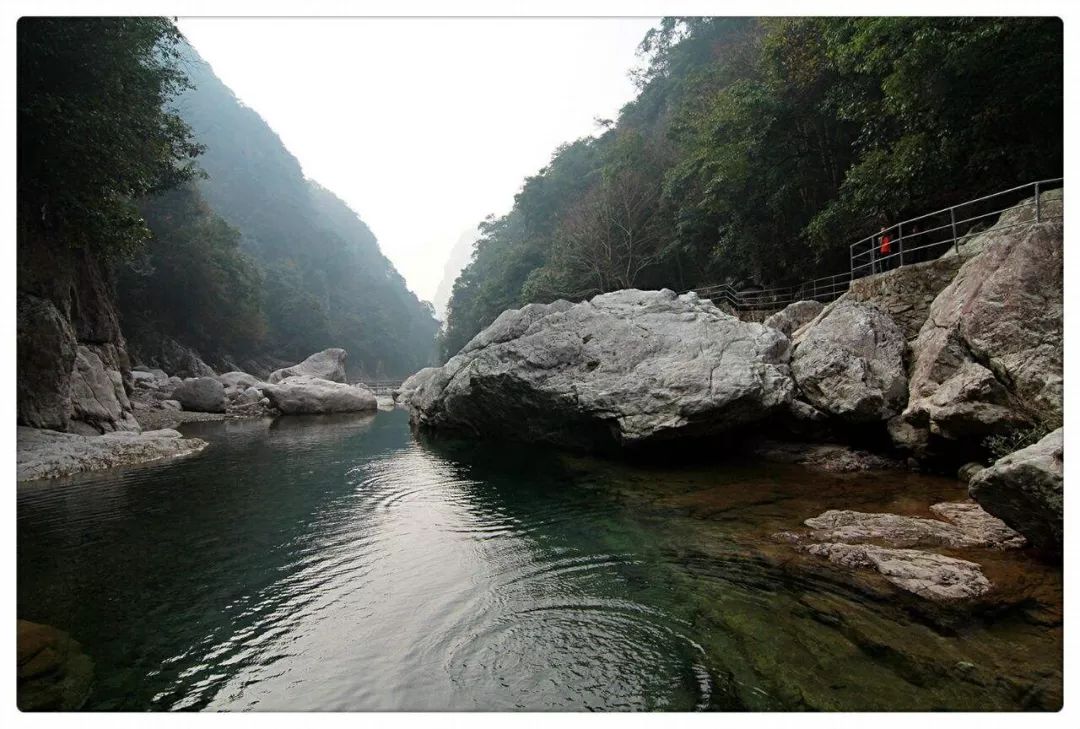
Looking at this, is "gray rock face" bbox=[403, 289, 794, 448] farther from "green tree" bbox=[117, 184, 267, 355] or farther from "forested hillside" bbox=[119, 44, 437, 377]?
"green tree" bbox=[117, 184, 267, 355]

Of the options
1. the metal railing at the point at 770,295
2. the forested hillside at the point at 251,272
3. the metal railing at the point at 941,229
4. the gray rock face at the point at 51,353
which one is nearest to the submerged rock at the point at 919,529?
the metal railing at the point at 941,229

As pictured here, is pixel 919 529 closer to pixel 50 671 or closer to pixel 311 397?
pixel 50 671

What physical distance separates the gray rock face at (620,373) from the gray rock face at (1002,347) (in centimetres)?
286

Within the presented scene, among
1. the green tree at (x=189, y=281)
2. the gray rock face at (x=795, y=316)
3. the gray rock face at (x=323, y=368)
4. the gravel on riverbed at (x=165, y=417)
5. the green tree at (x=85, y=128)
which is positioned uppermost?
the green tree at (x=189, y=281)

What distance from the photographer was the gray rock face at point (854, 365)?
991 centimetres

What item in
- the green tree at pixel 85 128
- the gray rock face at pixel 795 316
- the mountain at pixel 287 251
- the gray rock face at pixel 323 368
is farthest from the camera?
the mountain at pixel 287 251

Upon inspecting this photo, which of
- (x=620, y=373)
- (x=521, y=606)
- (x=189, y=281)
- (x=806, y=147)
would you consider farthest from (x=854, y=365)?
(x=189, y=281)

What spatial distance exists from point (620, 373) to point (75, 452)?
12.5m

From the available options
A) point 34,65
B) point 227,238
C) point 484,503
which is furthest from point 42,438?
point 227,238

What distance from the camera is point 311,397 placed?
30000 millimetres

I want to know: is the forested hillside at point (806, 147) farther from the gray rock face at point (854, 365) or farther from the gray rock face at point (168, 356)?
the gray rock face at point (168, 356)

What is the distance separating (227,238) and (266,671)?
5453 cm

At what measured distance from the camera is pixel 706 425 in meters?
10.8

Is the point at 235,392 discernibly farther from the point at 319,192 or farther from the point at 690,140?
the point at 319,192
